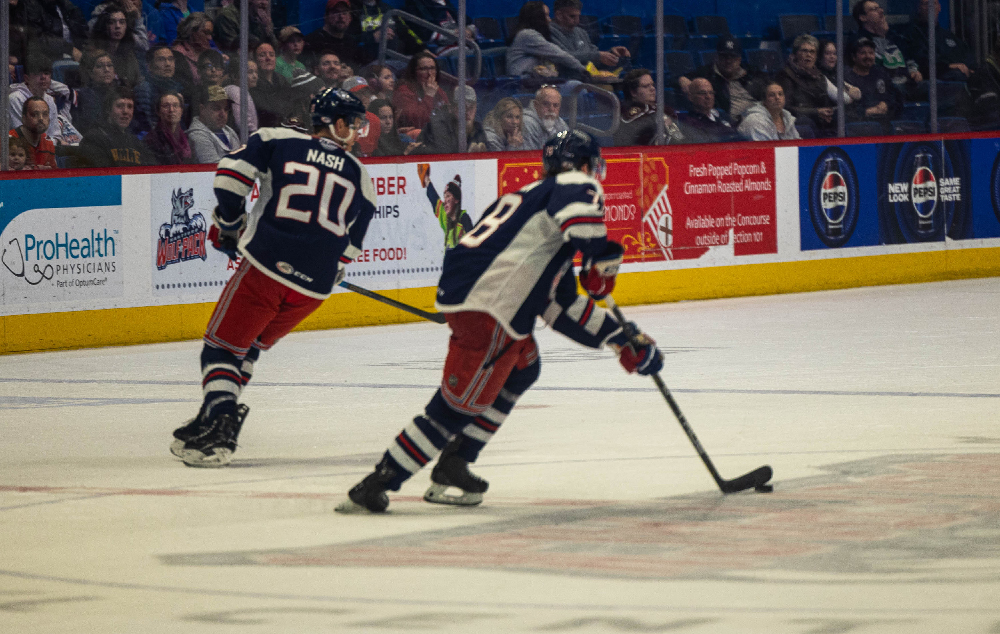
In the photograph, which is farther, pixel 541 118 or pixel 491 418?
pixel 541 118

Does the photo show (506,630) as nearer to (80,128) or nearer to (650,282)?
(80,128)

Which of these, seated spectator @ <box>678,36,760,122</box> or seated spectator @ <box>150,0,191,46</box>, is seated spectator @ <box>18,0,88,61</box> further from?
seated spectator @ <box>678,36,760,122</box>

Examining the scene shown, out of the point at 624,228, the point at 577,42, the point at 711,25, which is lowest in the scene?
the point at 624,228

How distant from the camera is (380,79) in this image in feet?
40.1

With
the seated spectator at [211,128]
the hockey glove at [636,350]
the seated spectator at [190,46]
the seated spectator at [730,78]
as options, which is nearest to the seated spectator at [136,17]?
the seated spectator at [190,46]

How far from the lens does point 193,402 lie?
8.51 metres

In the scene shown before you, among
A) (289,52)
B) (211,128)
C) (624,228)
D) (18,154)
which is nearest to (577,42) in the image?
(624,228)

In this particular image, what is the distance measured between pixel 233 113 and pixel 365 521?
21.2ft

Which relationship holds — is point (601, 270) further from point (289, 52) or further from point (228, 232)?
point (289, 52)

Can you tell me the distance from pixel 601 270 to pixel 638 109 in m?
8.35

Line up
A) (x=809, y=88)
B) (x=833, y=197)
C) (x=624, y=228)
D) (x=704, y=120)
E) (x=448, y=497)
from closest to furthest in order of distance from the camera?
1. (x=448, y=497)
2. (x=624, y=228)
3. (x=704, y=120)
4. (x=833, y=197)
5. (x=809, y=88)

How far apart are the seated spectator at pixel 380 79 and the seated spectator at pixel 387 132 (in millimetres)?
52

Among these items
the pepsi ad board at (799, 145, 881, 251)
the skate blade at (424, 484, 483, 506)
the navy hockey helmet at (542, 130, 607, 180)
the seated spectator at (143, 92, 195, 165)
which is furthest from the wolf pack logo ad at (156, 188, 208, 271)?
the navy hockey helmet at (542, 130, 607, 180)

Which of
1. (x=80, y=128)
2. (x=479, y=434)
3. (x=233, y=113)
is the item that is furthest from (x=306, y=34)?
(x=479, y=434)
